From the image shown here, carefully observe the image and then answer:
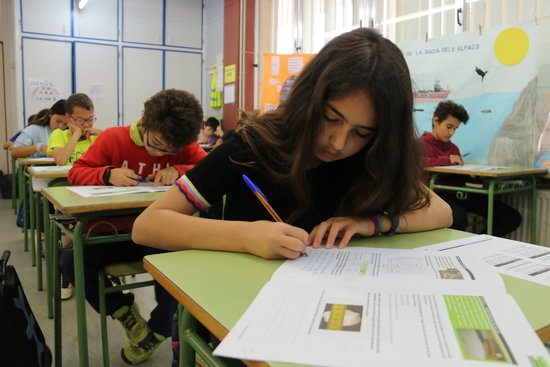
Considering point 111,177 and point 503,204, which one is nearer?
point 111,177

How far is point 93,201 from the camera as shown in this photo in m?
1.47

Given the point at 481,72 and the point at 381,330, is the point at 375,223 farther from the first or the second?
the point at 481,72

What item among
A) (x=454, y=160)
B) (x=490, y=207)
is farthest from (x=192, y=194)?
(x=454, y=160)

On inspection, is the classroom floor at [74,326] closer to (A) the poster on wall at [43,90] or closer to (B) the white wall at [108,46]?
(A) the poster on wall at [43,90]

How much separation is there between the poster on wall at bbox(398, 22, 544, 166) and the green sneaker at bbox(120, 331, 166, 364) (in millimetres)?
2319

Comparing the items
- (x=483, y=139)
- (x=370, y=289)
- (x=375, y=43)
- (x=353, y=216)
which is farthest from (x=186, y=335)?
(x=483, y=139)

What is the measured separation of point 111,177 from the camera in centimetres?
192

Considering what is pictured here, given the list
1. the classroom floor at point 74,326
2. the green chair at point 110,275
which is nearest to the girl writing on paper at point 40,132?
the classroom floor at point 74,326

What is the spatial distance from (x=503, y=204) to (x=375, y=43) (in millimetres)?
2645

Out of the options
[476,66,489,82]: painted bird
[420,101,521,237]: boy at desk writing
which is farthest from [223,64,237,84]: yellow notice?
[476,66,489,82]: painted bird

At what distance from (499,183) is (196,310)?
2.87 metres

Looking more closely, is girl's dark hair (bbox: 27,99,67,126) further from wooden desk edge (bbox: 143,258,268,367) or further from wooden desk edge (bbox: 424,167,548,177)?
wooden desk edge (bbox: 143,258,268,367)

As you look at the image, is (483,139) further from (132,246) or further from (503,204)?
(132,246)

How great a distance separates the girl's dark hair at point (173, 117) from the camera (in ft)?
6.19
